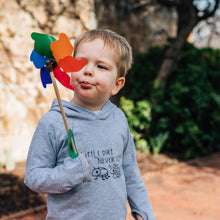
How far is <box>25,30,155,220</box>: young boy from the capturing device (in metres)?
1.14

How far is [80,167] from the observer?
112 centimetres

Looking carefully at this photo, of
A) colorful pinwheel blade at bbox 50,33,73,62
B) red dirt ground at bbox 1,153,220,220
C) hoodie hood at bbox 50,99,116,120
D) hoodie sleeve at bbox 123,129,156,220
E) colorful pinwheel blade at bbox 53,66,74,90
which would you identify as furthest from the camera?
red dirt ground at bbox 1,153,220,220

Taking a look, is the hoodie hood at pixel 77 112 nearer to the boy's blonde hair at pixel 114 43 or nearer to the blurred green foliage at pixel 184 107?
the boy's blonde hair at pixel 114 43

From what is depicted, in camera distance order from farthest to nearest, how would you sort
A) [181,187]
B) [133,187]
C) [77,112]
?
[181,187] < [133,187] < [77,112]

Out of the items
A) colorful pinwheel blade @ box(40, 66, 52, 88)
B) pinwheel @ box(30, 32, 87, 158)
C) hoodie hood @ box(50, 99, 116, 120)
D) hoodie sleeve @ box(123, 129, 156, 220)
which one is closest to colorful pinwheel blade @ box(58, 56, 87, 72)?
pinwheel @ box(30, 32, 87, 158)

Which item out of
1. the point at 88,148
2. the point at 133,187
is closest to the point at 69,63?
the point at 88,148

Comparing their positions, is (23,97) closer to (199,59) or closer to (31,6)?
(31,6)

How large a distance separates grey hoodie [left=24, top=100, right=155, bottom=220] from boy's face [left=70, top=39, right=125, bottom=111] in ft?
0.21

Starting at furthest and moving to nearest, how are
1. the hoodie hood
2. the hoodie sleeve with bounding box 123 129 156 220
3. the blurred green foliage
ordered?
1. the blurred green foliage
2. the hoodie sleeve with bounding box 123 129 156 220
3. the hoodie hood

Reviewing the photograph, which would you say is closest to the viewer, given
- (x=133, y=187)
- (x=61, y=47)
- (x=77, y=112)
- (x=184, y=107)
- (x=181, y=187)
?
(x=61, y=47)

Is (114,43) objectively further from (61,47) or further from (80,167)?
(80,167)

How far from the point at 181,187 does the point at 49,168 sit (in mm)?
2916

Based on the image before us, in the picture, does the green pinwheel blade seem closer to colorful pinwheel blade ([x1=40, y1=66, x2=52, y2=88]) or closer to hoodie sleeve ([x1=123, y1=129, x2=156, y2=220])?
colorful pinwheel blade ([x1=40, y1=66, x2=52, y2=88])

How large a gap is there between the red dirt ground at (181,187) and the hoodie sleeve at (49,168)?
5.95 ft
